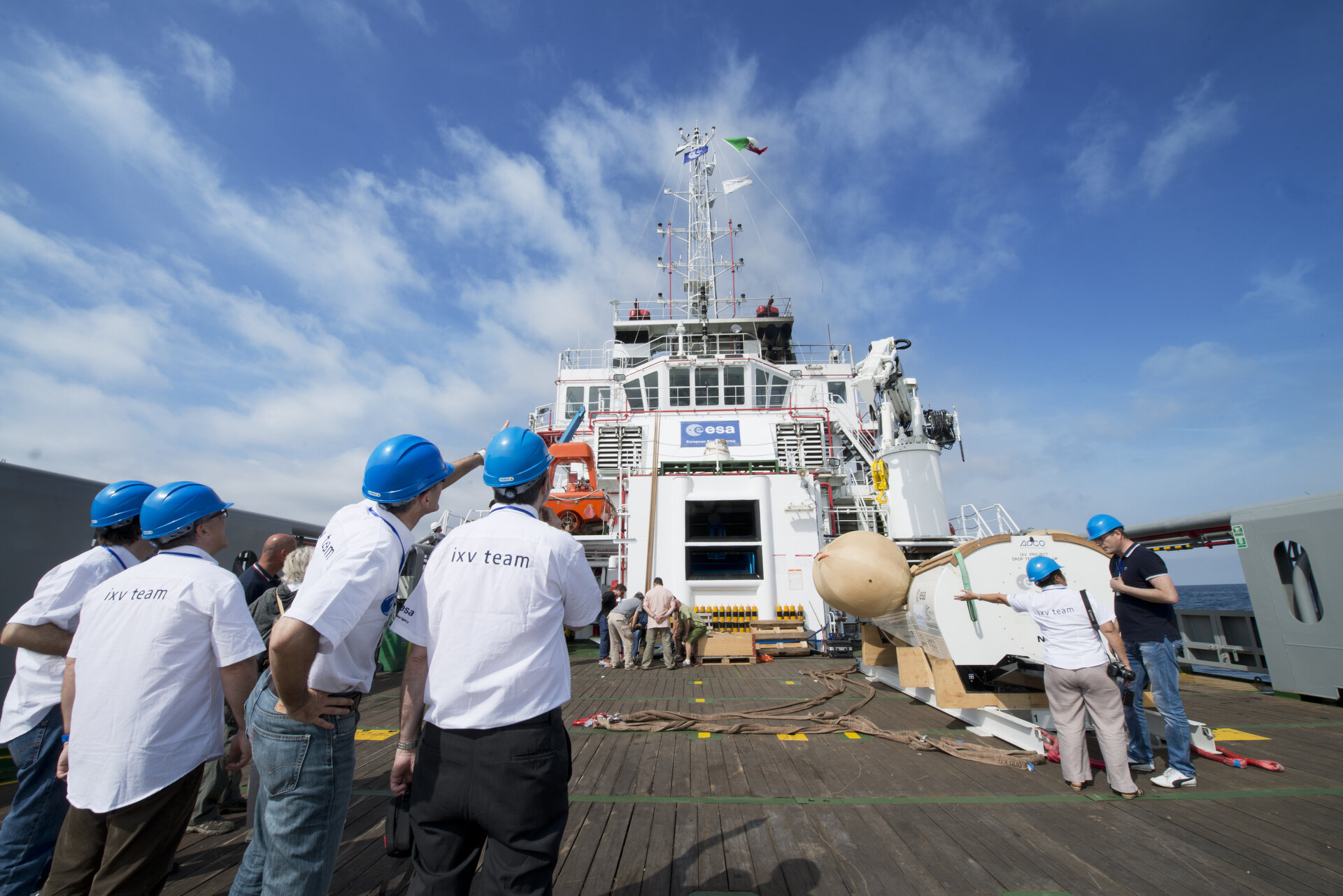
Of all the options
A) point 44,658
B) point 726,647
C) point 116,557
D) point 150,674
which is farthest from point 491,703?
point 726,647

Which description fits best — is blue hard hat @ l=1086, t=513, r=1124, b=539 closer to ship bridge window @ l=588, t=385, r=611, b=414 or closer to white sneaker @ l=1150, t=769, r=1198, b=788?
white sneaker @ l=1150, t=769, r=1198, b=788

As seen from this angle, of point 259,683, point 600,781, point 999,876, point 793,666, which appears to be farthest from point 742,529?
point 259,683

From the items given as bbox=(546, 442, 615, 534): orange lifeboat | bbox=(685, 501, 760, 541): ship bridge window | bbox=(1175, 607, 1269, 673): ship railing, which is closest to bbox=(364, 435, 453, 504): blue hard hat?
bbox=(685, 501, 760, 541): ship bridge window

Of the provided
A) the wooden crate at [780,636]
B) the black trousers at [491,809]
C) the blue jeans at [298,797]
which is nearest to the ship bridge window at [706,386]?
the wooden crate at [780,636]

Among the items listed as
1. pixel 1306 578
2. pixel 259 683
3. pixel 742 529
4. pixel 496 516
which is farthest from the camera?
pixel 742 529

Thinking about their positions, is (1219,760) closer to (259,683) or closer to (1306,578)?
(1306,578)

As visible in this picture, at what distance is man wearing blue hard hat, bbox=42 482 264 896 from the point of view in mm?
1969

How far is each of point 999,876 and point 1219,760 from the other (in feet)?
10.6

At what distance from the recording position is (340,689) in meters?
1.97

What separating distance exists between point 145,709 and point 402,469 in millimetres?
1205

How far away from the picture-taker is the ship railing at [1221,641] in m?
8.38

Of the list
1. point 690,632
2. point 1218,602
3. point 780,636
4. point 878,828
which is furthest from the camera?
point 1218,602

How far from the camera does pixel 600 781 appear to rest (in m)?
4.33

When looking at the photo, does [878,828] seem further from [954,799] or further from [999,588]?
[999,588]
